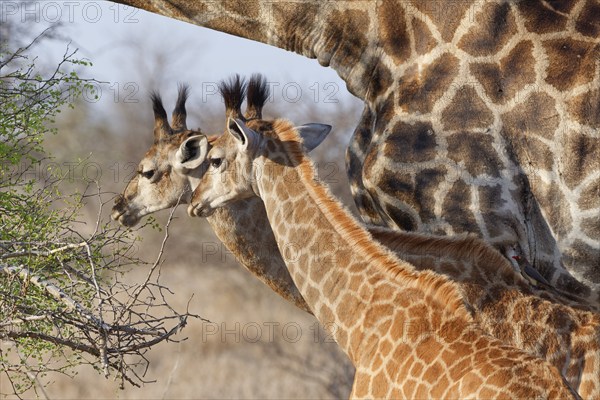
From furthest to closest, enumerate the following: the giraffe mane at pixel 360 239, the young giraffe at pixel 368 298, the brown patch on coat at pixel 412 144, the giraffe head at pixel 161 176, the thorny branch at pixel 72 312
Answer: the giraffe head at pixel 161 176
the brown patch on coat at pixel 412 144
the thorny branch at pixel 72 312
the giraffe mane at pixel 360 239
the young giraffe at pixel 368 298

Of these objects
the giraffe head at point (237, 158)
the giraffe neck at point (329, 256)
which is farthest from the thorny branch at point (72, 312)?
the giraffe head at point (237, 158)

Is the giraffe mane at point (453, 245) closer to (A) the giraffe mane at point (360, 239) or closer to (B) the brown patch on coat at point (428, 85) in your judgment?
(A) the giraffe mane at point (360, 239)

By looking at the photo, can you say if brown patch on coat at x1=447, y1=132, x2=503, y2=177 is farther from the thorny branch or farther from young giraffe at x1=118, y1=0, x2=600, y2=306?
the thorny branch

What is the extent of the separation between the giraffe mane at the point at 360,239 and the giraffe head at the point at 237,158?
76mm

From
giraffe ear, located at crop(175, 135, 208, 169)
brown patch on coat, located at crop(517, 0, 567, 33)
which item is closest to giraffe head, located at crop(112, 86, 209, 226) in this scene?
giraffe ear, located at crop(175, 135, 208, 169)

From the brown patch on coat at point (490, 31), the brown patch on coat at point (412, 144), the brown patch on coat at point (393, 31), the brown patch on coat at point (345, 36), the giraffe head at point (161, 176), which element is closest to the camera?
the brown patch on coat at point (412, 144)

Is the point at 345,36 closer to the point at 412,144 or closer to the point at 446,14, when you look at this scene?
the point at 446,14

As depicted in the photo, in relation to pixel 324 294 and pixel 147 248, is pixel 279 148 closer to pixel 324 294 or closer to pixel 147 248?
pixel 324 294

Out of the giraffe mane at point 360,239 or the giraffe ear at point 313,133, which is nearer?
the giraffe mane at point 360,239

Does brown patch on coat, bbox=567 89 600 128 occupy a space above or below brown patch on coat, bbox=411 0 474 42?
below

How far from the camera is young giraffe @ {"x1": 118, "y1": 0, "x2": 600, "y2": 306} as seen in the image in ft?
21.8

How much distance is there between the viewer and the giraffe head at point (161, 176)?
331 inches

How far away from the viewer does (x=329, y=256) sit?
5844 millimetres

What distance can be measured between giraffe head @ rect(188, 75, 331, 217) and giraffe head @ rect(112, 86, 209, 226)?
21.0 inches
